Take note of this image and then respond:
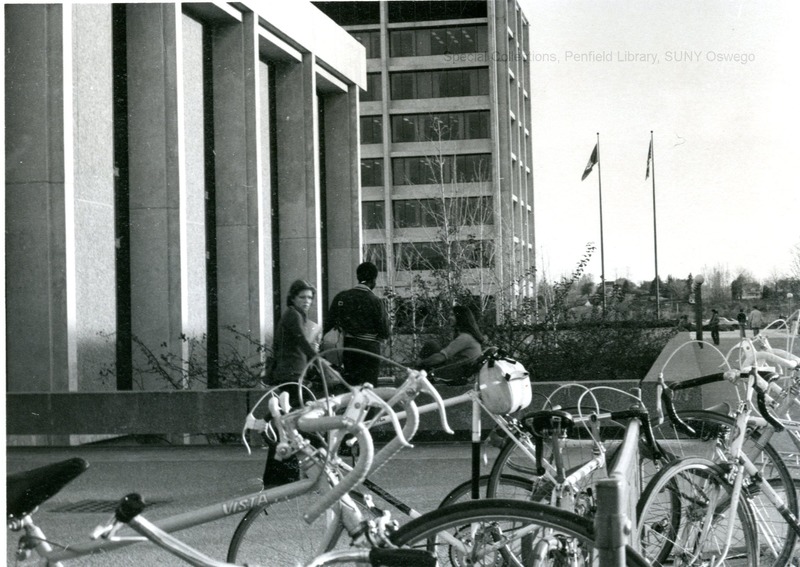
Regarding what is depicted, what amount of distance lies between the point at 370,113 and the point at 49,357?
37677 mm

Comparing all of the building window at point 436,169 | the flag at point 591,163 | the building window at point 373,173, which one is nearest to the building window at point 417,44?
the building window at point 436,169

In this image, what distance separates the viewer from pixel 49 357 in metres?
10.6

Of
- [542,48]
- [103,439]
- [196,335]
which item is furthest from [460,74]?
[542,48]

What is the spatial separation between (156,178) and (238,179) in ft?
6.56

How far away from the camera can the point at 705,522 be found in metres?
Answer: 3.72

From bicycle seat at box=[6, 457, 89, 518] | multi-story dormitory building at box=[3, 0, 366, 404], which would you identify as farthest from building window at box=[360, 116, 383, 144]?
bicycle seat at box=[6, 457, 89, 518]

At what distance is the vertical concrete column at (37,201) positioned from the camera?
1013 cm

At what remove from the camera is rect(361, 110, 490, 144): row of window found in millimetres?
35241

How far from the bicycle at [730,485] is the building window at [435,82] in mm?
31193

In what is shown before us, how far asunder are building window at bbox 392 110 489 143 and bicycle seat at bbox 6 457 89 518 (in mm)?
21676

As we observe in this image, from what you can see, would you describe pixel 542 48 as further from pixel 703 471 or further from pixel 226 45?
pixel 226 45

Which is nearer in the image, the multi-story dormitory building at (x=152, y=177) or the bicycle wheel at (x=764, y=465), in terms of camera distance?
the bicycle wheel at (x=764, y=465)

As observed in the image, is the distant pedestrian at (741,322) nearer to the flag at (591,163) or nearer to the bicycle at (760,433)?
the bicycle at (760,433)

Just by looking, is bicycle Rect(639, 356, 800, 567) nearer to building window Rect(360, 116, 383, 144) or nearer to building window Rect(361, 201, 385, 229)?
building window Rect(361, 201, 385, 229)
